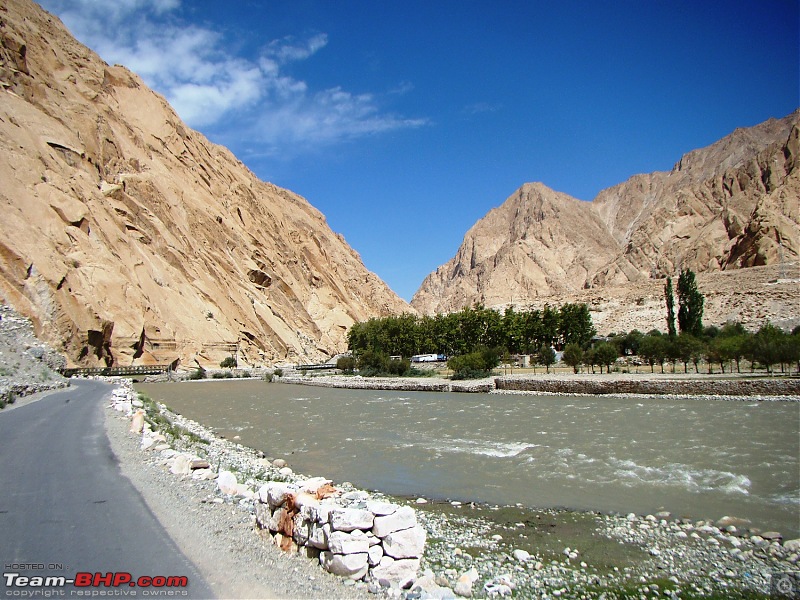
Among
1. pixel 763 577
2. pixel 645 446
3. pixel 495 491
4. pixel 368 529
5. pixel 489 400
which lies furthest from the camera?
pixel 489 400

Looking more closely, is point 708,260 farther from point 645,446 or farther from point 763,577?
point 763,577

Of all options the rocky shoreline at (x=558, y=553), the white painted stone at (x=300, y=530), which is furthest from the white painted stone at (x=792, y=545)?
the white painted stone at (x=300, y=530)

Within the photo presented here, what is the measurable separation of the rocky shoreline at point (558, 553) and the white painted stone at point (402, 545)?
25 centimetres

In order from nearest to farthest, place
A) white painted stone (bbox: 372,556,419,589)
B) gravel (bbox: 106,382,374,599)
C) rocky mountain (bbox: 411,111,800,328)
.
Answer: gravel (bbox: 106,382,374,599) < white painted stone (bbox: 372,556,419,589) < rocky mountain (bbox: 411,111,800,328)

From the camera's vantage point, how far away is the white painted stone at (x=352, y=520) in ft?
18.4

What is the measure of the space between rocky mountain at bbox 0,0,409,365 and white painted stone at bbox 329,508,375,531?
4402cm

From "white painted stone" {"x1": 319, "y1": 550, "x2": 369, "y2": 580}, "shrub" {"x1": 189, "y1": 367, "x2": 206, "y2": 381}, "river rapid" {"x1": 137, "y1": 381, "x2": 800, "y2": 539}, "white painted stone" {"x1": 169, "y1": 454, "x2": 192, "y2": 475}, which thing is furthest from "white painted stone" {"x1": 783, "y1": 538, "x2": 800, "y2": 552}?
"shrub" {"x1": 189, "y1": 367, "x2": 206, "y2": 381}

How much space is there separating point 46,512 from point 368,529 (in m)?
4.54

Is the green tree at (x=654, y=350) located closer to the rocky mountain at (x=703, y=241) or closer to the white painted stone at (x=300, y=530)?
the white painted stone at (x=300, y=530)

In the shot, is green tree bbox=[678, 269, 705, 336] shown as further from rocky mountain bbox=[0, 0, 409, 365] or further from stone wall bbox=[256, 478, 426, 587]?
stone wall bbox=[256, 478, 426, 587]

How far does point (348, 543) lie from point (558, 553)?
12.0 feet

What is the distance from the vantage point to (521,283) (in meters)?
183

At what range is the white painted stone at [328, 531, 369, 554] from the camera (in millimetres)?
5570

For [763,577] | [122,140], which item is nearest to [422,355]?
[122,140]
